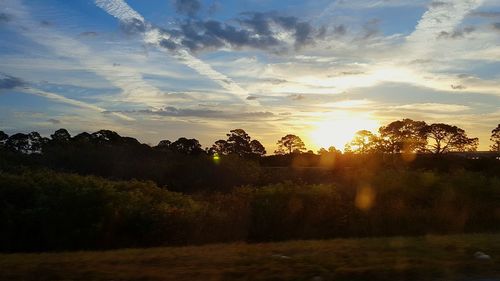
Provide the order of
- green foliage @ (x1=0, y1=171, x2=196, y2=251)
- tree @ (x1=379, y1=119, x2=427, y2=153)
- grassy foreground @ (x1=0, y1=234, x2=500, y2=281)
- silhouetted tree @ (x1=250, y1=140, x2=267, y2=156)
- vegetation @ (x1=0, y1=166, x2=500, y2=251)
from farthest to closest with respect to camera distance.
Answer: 1. silhouetted tree @ (x1=250, y1=140, x2=267, y2=156)
2. tree @ (x1=379, y1=119, x2=427, y2=153)
3. vegetation @ (x1=0, y1=166, x2=500, y2=251)
4. green foliage @ (x1=0, y1=171, x2=196, y2=251)
5. grassy foreground @ (x1=0, y1=234, x2=500, y2=281)

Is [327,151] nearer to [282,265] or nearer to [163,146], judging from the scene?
[163,146]

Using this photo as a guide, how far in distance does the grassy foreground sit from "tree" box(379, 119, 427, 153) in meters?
64.1

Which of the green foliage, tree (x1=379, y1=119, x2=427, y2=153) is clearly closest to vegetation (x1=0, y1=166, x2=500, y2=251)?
the green foliage

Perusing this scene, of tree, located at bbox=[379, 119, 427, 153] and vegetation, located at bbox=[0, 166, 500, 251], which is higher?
tree, located at bbox=[379, 119, 427, 153]

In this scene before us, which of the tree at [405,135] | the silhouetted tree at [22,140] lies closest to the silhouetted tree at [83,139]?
the silhouetted tree at [22,140]

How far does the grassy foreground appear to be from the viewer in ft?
30.7

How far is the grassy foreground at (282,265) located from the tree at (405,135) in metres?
64.1

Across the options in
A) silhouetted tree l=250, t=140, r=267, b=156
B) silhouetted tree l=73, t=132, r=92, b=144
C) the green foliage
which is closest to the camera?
the green foliage

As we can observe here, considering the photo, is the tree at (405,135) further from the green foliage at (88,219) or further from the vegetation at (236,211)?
the green foliage at (88,219)

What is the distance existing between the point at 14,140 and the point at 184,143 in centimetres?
2616

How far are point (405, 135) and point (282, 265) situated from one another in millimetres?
76005

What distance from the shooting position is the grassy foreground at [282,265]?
30.7 feet

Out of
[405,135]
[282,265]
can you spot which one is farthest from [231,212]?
[405,135]

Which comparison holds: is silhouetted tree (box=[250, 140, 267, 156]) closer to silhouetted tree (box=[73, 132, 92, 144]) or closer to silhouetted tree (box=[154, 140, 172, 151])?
silhouetted tree (box=[154, 140, 172, 151])
